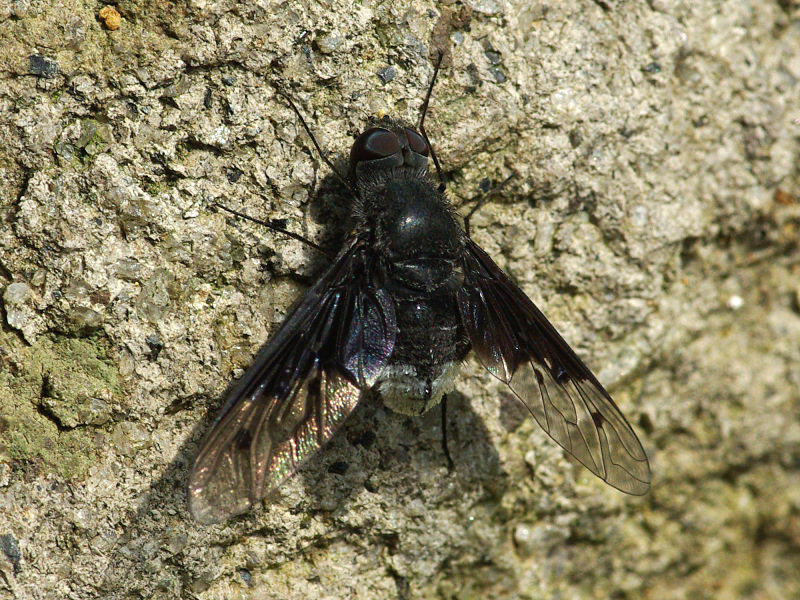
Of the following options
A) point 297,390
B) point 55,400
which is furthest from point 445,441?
point 55,400

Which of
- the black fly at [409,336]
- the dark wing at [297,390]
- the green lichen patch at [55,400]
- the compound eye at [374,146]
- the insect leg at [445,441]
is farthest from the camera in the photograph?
the insect leg at [445,441]

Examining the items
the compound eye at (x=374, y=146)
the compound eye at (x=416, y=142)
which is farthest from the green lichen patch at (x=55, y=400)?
the compound eye at (x=416, y=142)

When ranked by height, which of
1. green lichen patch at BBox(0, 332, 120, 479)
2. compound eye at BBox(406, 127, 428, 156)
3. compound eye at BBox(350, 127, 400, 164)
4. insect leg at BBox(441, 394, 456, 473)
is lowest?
green lichen patch at BBox(0, 332, 120, 479)

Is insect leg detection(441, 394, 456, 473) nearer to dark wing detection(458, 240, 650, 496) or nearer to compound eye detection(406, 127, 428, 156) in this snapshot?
dark wing detection(458, 240, 650, 496)

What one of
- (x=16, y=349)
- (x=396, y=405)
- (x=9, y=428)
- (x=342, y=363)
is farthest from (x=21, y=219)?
(x=396, y=405)

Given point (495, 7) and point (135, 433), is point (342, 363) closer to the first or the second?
point (135, 433)

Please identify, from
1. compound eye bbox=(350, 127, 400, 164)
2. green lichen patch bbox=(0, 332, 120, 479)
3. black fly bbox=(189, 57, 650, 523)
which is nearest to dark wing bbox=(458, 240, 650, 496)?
black fly bbox=(189, 57, 650, 523)

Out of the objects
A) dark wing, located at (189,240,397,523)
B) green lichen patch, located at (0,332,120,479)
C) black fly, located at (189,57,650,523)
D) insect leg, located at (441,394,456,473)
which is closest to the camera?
dark wing, located at (189,240,397,523)

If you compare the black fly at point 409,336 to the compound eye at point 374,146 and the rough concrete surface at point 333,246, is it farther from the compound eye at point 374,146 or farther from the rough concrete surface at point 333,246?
the rough concrete surface at point 333,246
